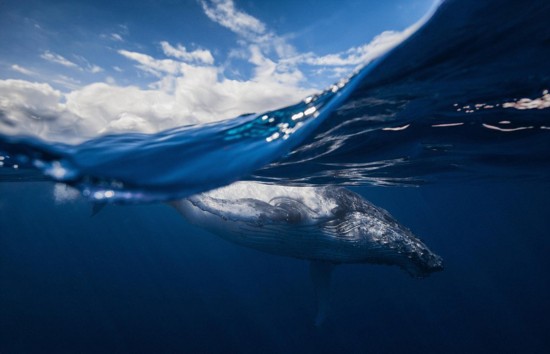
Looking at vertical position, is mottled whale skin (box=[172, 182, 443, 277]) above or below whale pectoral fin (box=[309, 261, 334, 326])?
above

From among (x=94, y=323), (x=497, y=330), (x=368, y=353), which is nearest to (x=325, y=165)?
(x=368, y=353)

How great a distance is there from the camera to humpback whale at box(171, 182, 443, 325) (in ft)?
24.6

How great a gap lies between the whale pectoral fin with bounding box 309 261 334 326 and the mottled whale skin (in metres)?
1.71

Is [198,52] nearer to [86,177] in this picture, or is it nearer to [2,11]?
[2,11]

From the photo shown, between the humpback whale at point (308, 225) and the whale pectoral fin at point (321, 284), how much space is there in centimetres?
163

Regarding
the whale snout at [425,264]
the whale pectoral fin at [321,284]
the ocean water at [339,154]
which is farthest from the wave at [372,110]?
the whale pectoral fin at [321,284]

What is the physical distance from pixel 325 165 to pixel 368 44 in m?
6.92

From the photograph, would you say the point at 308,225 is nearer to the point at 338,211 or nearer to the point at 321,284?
the point at 338,211

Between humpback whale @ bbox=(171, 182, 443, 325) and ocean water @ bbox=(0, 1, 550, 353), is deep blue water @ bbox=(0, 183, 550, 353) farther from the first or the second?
humpback whale @ bbox=(171, 182, 443, 325)

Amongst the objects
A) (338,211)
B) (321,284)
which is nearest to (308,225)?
(338,211)

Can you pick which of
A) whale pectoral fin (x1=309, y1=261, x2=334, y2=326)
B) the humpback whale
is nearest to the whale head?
the humpback whale

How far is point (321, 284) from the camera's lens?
34.8 ft

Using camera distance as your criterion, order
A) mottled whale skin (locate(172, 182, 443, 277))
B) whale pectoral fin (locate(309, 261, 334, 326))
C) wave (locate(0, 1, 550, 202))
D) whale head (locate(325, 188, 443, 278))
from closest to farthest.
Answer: wave (locate(0, 1, 550, 202)), mottled whale skin (locate(172, 182, 443, 277)), whale head (locate(325, 188, 443, 278)), whale pectoral fin (locate(309, 261, 334, 326))

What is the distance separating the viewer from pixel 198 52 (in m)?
4.20
